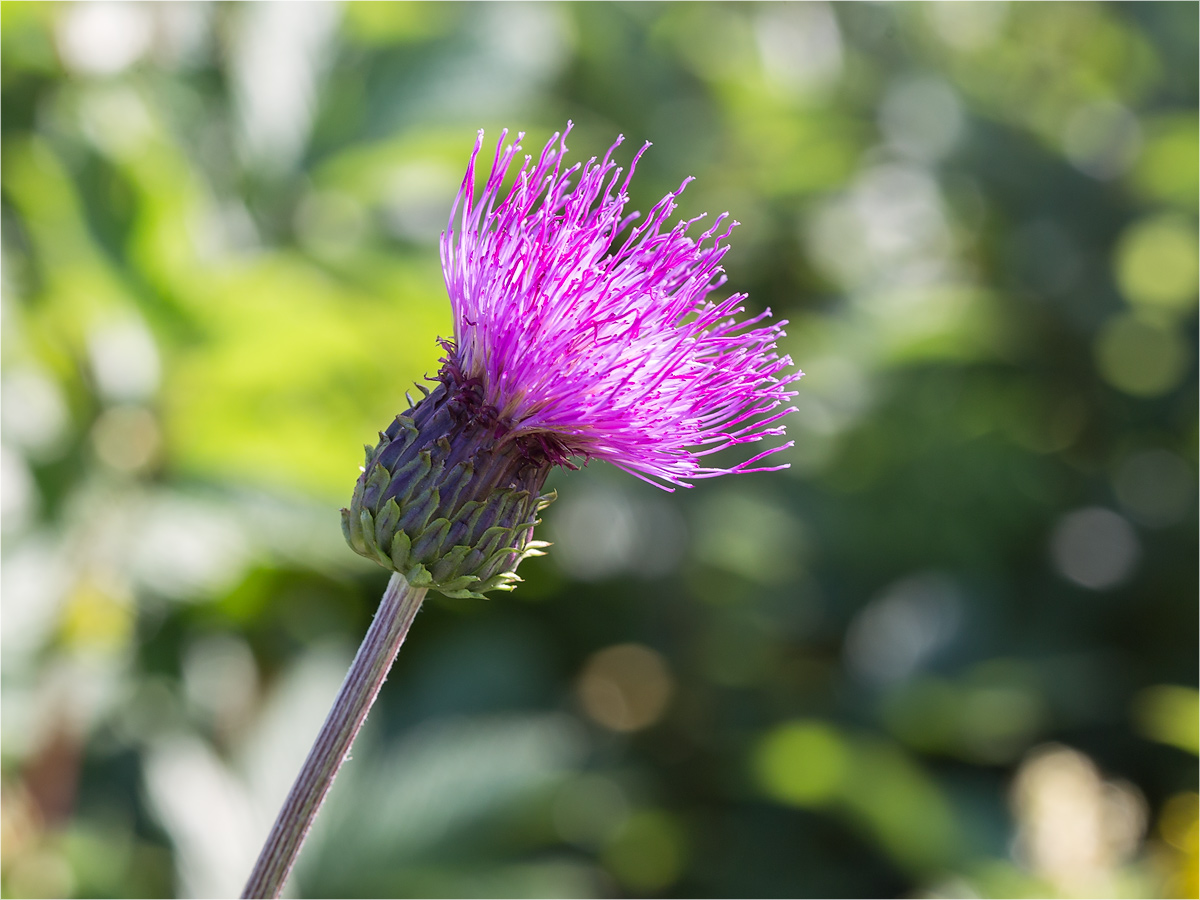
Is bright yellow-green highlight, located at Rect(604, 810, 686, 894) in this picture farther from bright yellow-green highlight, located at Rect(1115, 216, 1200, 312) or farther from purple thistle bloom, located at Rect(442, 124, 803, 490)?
bright yellow-green highlight, located at Rect(1115, 216, 1200, 312)

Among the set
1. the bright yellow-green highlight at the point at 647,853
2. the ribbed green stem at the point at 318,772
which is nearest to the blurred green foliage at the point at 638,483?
the bright yellow-green highlight at the point at 647,853

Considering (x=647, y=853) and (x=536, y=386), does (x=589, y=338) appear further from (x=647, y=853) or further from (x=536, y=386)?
(x=647, y=853)

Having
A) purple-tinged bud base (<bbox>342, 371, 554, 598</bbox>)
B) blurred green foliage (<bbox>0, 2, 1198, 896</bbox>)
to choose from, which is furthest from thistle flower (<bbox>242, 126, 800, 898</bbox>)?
blurred green foliage (<bbox>0, 2, 1198, 896</bbox>)

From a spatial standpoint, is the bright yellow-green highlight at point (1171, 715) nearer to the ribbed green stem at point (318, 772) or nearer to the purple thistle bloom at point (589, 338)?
the purple thistle bloom at point (589, 338)

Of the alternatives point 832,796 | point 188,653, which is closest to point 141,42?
point 188,653

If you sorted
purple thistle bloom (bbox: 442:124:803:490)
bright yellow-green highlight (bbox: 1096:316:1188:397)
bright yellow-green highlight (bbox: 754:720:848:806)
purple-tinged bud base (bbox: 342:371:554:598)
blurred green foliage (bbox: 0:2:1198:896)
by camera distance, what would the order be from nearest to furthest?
purple-tinged bud base (bbox: 342:371:554:598) → purple thistle bloom (bbox: 442:124:803:490) → blurred green foliage (bbox: 0:2:1198:896) → bright yellow-green highlight (bbox: 754:720:848:806) → bright yellow-green highlight (bbox: 1096:316:1188:397)

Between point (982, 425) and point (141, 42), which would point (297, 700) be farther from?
point (982, 425)

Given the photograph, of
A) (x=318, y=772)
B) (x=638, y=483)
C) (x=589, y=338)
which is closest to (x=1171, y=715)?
(x=638, y=483)
